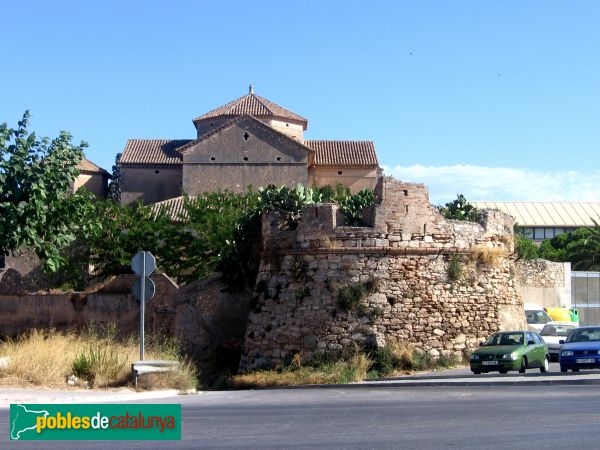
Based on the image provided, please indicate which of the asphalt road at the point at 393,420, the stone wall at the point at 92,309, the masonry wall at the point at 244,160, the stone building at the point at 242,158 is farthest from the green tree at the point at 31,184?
the masonry wall at the point at 244,160

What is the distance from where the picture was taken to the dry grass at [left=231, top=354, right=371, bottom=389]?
874 inches

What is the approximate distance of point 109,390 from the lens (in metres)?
16.5

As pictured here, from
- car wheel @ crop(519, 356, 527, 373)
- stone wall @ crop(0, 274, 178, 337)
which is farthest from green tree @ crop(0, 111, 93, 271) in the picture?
car wheel @ crop(519, 356, 527, 373)

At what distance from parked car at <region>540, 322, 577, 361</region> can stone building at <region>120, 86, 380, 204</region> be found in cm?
2876

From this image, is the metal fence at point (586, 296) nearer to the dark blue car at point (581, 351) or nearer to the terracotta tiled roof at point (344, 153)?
the terracotta tiled roof at point (344, 153)

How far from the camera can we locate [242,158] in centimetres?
5559

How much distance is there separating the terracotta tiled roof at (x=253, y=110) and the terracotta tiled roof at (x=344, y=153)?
7.07 feet

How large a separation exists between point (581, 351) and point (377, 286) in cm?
543

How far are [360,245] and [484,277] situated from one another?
3.83 meters

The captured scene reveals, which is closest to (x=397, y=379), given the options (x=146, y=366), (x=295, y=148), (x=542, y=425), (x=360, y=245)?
(x=360, y=245)

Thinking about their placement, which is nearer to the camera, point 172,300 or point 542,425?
point 542,425

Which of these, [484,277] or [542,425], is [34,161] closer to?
[484,277]

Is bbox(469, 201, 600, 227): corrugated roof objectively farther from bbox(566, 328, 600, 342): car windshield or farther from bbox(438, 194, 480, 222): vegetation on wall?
bbox(566, 328, 600, 342): car windshield

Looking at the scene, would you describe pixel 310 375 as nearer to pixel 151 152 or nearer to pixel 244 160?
pixel 244 160
